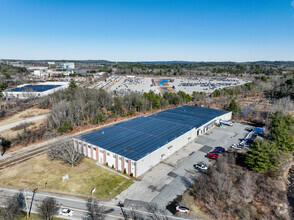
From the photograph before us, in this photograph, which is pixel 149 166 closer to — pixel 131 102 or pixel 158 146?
pixel 158 146

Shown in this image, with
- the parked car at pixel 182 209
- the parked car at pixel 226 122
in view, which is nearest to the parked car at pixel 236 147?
the parked car at pixel 226 122

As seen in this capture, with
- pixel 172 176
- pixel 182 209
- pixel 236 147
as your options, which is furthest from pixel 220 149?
pixel 182 209

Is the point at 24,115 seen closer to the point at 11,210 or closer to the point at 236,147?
the point at 11,210

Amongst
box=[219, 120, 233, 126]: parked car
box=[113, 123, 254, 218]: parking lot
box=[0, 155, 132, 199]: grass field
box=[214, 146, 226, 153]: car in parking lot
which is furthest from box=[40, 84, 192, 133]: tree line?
box=[214, 146, 226, 153]: car in parking lot

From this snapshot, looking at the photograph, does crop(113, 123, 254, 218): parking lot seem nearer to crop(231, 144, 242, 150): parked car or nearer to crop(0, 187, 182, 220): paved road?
crop(231, 144, 242, 150): parked car

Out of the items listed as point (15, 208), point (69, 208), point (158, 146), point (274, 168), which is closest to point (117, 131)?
point (158, 146)
